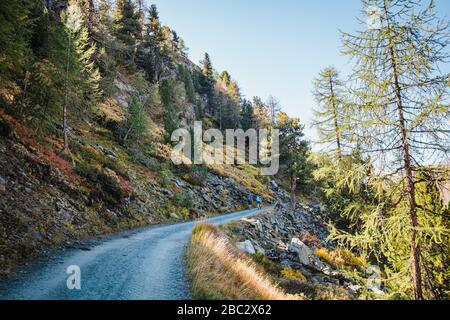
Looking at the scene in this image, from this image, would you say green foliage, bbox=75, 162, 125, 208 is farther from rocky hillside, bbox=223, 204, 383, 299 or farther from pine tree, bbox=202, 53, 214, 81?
pine tree, bbox=202, 53, 214, 81

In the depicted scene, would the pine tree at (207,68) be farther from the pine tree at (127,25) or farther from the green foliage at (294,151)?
the green foliage at (294,151)

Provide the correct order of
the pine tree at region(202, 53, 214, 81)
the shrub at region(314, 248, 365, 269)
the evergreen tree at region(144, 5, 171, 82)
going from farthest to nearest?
the pine tree at region(202, 53, 214, 81) → the evergreen tree at region(144, 5, 171, 82) → the shrub at region(314, 248, 365, 269)

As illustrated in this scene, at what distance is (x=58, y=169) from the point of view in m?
14.5

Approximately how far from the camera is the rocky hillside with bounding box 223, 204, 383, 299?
37.2 ft

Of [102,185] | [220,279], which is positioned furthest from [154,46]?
[220,279]

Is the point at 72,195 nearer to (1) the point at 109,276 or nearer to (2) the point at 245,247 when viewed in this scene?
(1) the point at 109,276

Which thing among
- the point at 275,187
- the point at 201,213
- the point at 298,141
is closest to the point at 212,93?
the point at 275,187

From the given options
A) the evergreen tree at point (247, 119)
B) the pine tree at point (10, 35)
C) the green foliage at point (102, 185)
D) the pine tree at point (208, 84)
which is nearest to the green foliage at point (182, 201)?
the green foliage at point (102, 185)
